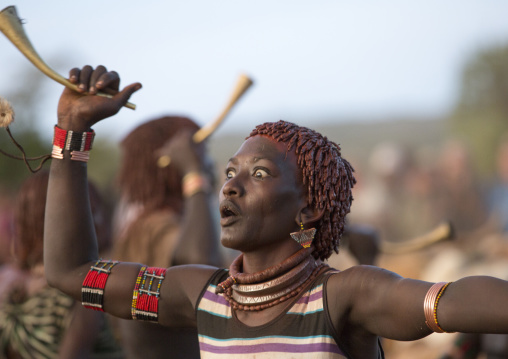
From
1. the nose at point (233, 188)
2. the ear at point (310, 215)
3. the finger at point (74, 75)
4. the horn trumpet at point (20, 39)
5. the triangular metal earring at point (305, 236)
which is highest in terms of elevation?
the horn trumpet at point (20, 39)

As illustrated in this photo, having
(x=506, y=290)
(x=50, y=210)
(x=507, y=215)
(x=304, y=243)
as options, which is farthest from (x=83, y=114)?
(x=507, y=215)

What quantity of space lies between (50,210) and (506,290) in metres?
1.55

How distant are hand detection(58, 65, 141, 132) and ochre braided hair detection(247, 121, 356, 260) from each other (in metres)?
0.51

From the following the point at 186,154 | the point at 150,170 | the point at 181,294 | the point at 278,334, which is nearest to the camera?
the point at 278,334

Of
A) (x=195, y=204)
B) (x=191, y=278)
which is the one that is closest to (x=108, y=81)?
(x=191, y=278)

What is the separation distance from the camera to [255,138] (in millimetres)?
2686

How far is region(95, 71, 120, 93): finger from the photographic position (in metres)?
2.76

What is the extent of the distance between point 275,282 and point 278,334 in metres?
0.17

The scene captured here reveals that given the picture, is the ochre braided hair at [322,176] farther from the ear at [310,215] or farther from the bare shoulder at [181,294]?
the bare shoulder at [181,294]

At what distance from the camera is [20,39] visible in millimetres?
2764

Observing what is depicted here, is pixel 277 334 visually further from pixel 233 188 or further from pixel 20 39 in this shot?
pixel 20 39

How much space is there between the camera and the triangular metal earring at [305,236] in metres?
2.56

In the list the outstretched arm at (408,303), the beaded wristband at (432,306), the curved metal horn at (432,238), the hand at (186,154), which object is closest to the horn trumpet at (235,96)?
the hand at (186,154)

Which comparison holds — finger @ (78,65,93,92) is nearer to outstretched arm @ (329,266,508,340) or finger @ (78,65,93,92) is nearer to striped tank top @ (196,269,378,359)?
striped tank top @ (196,269,378,359)
